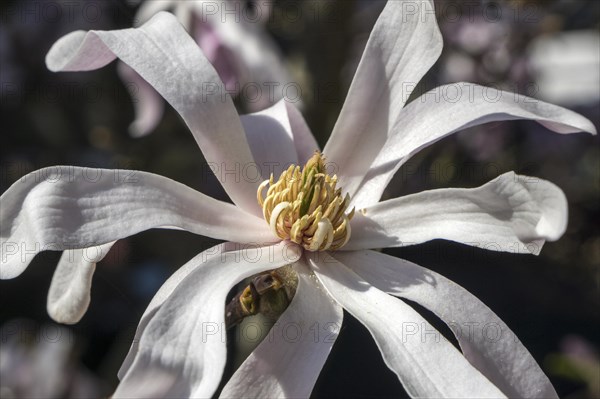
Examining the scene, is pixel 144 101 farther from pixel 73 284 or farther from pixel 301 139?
pixel 73 284

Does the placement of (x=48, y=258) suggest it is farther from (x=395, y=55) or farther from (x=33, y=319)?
(x=395, y=55)

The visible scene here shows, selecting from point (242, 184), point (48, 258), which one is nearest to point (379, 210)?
point (242, 184)

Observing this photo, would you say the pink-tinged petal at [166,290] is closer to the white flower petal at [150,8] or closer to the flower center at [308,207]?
the flower center at [308,207]

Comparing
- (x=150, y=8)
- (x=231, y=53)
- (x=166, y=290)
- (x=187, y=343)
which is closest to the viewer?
(x=187, y=343)

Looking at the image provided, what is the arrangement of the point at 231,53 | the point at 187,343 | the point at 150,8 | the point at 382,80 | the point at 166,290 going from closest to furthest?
the point at 187,343 → the point at 166,290 → the point at 382,80 → the point at 231,53 → the point at 150,8

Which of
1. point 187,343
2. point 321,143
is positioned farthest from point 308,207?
point 321,143
